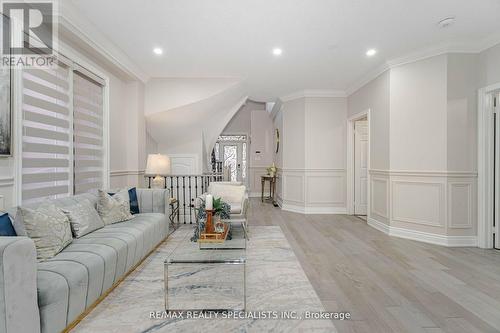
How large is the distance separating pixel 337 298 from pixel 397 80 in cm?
343

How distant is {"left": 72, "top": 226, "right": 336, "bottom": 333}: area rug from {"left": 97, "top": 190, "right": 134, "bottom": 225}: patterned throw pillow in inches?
22.8

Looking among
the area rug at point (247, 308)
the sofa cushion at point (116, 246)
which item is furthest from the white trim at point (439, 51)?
the sofa cushion at point (116, 246)

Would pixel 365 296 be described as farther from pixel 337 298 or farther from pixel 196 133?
pixel 196 133

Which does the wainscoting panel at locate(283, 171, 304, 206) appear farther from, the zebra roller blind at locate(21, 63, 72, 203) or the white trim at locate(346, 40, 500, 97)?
the zebra roller blind at locate(21, 63, 72, 203)

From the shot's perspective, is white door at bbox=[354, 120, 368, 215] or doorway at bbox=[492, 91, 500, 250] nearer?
doorway at bbox=[492, 91, 500, 250]

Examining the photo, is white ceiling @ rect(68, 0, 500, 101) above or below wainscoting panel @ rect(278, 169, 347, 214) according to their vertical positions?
above

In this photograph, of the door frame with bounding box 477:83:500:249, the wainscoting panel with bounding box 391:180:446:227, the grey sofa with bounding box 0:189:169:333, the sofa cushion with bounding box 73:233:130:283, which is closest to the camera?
the grey sofa with bounding box 0:189:169:333

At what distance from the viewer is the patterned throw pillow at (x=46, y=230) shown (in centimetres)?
184

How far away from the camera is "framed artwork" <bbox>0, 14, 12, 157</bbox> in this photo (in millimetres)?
2277

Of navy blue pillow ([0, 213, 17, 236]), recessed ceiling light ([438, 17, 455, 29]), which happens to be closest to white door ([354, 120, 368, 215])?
recessed ceiling light ([438, 17, 455, 29])

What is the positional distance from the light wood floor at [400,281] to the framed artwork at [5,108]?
3003 millimetres

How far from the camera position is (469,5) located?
2.69 m

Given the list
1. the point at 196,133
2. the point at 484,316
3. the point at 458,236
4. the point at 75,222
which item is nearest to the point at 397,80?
the point at 458,236

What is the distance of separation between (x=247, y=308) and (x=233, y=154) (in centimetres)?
749
